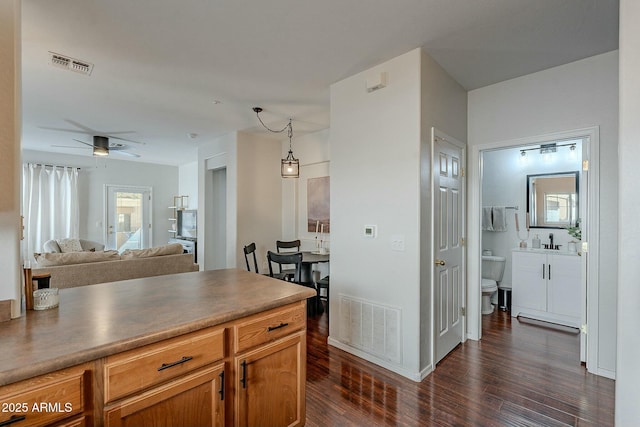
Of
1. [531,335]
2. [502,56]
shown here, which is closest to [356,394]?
[531,335]

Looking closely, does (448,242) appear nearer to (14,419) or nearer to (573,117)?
(573,117)

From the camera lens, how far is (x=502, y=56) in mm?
2707

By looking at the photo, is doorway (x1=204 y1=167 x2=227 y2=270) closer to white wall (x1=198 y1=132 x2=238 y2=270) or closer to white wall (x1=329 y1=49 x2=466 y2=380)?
white wall (x1=198 y1=132 x2=238 y2=270)

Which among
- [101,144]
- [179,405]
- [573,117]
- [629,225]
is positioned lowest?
[179,405]

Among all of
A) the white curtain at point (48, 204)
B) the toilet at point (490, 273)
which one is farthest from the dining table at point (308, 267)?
the white curtain at point (48, 204)

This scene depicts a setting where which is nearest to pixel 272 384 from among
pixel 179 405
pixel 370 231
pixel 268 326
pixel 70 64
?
pixel 268 326

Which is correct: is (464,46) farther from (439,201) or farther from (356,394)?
(356,394)

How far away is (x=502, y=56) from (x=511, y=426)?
2935 mm

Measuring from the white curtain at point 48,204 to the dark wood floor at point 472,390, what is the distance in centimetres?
690

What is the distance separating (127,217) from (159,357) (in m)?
8.09

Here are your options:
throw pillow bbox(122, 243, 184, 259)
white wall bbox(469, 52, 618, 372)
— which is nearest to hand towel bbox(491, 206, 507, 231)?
white wall bbox(469, 52, 618, 372)

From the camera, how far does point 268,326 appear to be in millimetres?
1595

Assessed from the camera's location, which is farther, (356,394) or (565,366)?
(565,366)

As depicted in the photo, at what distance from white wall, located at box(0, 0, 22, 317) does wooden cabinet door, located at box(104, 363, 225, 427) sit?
705mm
